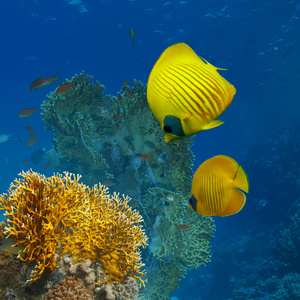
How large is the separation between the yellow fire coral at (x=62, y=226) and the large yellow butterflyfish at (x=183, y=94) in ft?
5.93

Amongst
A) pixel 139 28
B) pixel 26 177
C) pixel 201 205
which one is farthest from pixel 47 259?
pixel 139 28

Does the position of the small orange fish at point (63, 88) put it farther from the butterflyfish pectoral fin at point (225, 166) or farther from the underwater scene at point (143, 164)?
the butterflyfish pectoral fin at point (225, 166)

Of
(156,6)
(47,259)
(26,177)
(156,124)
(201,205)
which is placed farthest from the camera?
(156,6)

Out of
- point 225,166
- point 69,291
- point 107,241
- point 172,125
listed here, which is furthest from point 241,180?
point 69,291

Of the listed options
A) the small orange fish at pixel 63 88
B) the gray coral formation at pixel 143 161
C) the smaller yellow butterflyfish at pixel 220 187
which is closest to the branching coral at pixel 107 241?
the smaller yellow butterflyfish at pixel 220 187

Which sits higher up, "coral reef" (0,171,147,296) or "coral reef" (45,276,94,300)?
"coral reef" (0,171,147,296)

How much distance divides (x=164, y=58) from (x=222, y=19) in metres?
28.5

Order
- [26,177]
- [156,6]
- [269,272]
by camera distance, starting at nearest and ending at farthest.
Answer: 1. [26,177]
2. [269,272]
3. [156,6]

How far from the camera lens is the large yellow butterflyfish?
114cm

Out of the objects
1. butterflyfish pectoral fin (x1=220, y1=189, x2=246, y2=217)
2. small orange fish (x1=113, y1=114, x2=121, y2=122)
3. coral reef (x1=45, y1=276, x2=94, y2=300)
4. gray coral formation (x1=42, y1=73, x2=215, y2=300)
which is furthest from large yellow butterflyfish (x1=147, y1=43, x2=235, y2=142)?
small orange fish (x1=113, y1=114, x2=121, y2=122)

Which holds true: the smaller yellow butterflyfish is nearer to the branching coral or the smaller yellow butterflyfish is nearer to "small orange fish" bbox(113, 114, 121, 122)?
the branching coral

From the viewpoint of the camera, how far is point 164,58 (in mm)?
1177

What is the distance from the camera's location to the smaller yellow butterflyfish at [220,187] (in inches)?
62.8

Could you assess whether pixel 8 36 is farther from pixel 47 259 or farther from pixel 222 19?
pixel 47 259
